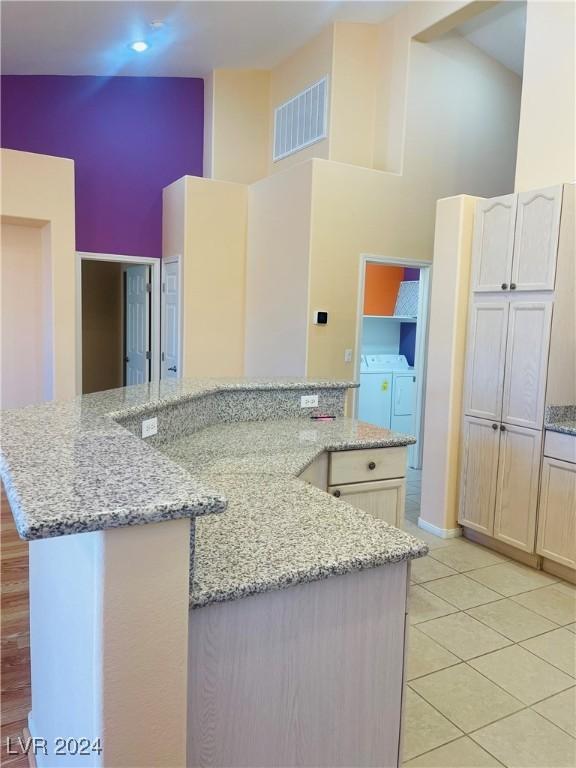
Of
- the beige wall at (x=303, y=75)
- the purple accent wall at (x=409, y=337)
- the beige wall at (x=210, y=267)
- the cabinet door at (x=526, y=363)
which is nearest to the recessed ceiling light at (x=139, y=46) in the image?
the beige wall at (x=210, y=267)

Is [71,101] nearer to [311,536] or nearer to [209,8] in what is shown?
[209,8]

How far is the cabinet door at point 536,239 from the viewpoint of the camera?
10.0 ft

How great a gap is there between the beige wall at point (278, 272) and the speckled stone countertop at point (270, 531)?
94.3 inches

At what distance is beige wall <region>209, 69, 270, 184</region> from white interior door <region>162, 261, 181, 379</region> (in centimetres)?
109

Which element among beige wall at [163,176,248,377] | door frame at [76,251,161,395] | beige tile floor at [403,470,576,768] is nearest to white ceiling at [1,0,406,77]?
beige wall at [163,176,248,377]

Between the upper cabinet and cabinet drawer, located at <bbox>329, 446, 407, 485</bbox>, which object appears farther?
the upper cabinet

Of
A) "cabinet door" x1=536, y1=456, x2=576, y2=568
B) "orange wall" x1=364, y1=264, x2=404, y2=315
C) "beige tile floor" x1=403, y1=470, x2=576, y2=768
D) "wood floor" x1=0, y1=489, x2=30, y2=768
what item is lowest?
"wood floor" x1=0, y1=489, x2=30, y2=768

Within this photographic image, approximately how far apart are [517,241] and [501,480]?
1.41 meters

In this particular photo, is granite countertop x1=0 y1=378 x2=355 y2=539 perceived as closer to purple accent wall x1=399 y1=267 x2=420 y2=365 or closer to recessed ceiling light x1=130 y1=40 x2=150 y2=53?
recessed ceiling light x1=130 y1=40 x2=150 y2=53

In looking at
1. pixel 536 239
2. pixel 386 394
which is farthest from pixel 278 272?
pixel 536 239

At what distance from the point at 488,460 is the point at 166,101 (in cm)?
471

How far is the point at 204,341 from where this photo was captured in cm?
539

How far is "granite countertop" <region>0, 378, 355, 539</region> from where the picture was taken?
Answer: 2.78 feet

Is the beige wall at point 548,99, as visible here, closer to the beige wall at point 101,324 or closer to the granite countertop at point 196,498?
the granite countertop at point 196,498
